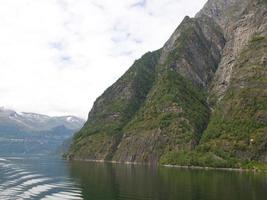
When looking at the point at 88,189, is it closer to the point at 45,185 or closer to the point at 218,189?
the point at 45,185

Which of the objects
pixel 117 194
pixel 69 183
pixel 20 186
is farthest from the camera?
pixel 69 183

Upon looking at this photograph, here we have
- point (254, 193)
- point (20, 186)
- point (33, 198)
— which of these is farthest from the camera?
point (20, 186)

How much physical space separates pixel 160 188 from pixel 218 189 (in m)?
17.0

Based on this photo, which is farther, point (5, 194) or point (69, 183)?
point (69, 183)

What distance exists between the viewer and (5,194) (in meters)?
120

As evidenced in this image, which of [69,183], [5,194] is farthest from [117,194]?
[69,183]

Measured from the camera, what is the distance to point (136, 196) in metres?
118

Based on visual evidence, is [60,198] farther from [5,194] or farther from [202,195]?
[202,195]

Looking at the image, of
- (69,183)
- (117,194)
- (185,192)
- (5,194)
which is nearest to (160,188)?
(185,192)

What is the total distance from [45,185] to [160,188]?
1442 inches

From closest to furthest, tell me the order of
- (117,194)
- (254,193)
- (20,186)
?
(117,194)
(254,193)
(20,186)

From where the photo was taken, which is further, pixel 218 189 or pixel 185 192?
pixel 218 189

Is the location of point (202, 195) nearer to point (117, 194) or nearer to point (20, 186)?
point (117, 194)

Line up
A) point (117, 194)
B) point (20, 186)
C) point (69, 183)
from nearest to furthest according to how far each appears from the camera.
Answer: point (117, 194), point (20, 186), point (69, 183)
